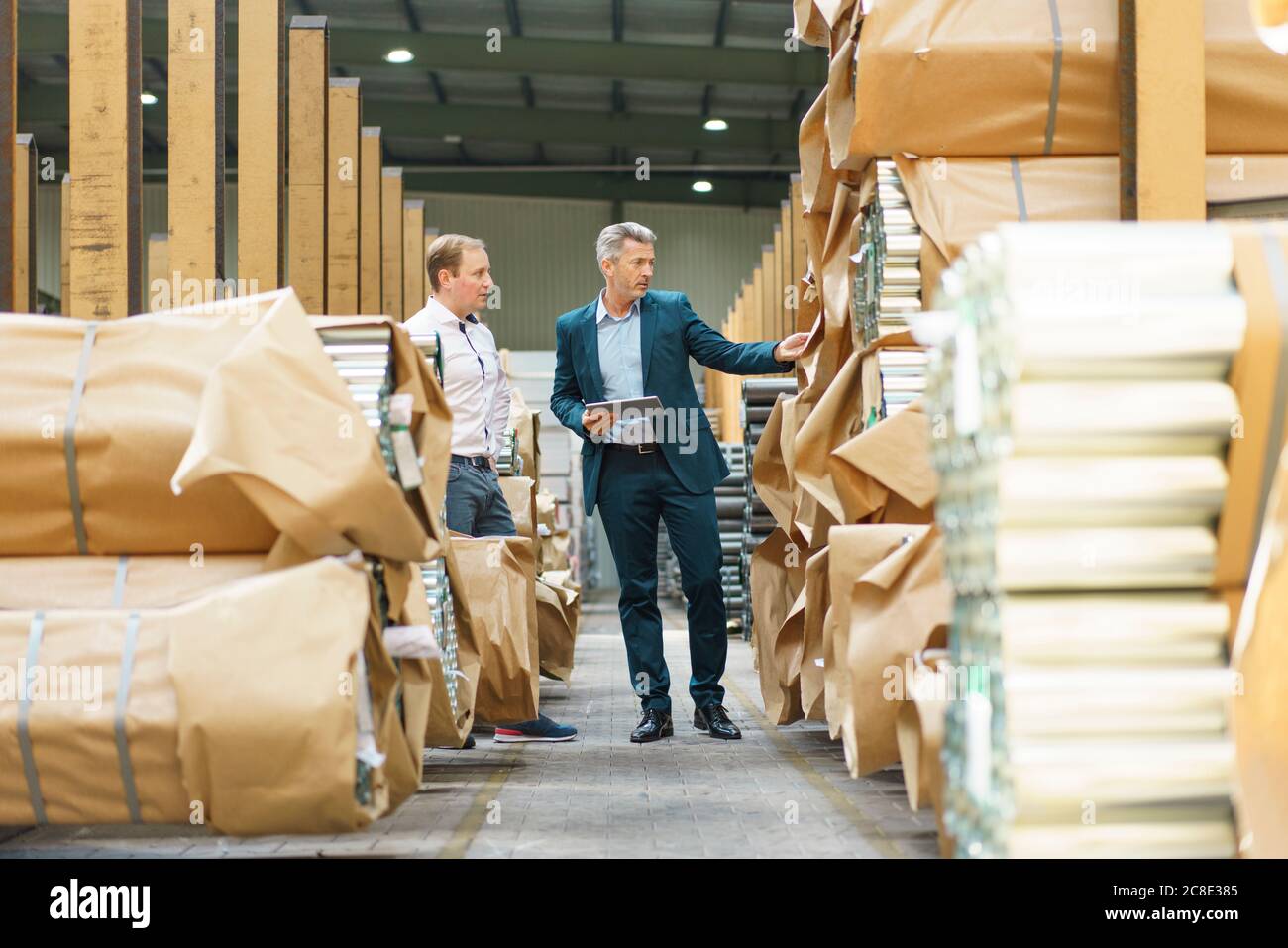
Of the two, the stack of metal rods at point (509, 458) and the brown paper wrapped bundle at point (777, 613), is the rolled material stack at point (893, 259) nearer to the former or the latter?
the brown paper wrapped bundle at point (777, 613)

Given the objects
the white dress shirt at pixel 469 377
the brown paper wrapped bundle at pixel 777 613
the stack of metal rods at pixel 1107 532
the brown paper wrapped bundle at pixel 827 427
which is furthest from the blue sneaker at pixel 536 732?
the stack of metal rods at pixel 1107 532

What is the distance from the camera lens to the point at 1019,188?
14.7ft

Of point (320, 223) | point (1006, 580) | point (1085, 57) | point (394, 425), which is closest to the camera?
point (1006, 580)

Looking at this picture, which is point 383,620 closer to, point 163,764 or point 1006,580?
point 163,764

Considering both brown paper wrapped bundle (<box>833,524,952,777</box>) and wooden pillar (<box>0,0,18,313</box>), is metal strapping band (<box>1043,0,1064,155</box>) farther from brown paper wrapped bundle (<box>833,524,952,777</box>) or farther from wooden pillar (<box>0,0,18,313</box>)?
wooden pillar (<box>0,0,18,313</box>)

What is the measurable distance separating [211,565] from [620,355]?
282cm

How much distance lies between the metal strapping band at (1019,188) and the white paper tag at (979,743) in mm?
2238

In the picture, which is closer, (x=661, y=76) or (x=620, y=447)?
(x=620, y=447)

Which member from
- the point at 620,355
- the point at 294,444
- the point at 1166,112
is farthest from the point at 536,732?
the point at 1166,112

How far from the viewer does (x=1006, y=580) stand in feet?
8.17

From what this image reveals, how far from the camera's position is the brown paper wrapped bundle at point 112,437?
3.21m

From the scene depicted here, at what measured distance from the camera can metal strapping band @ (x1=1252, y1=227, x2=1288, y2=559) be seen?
8.14 ft
